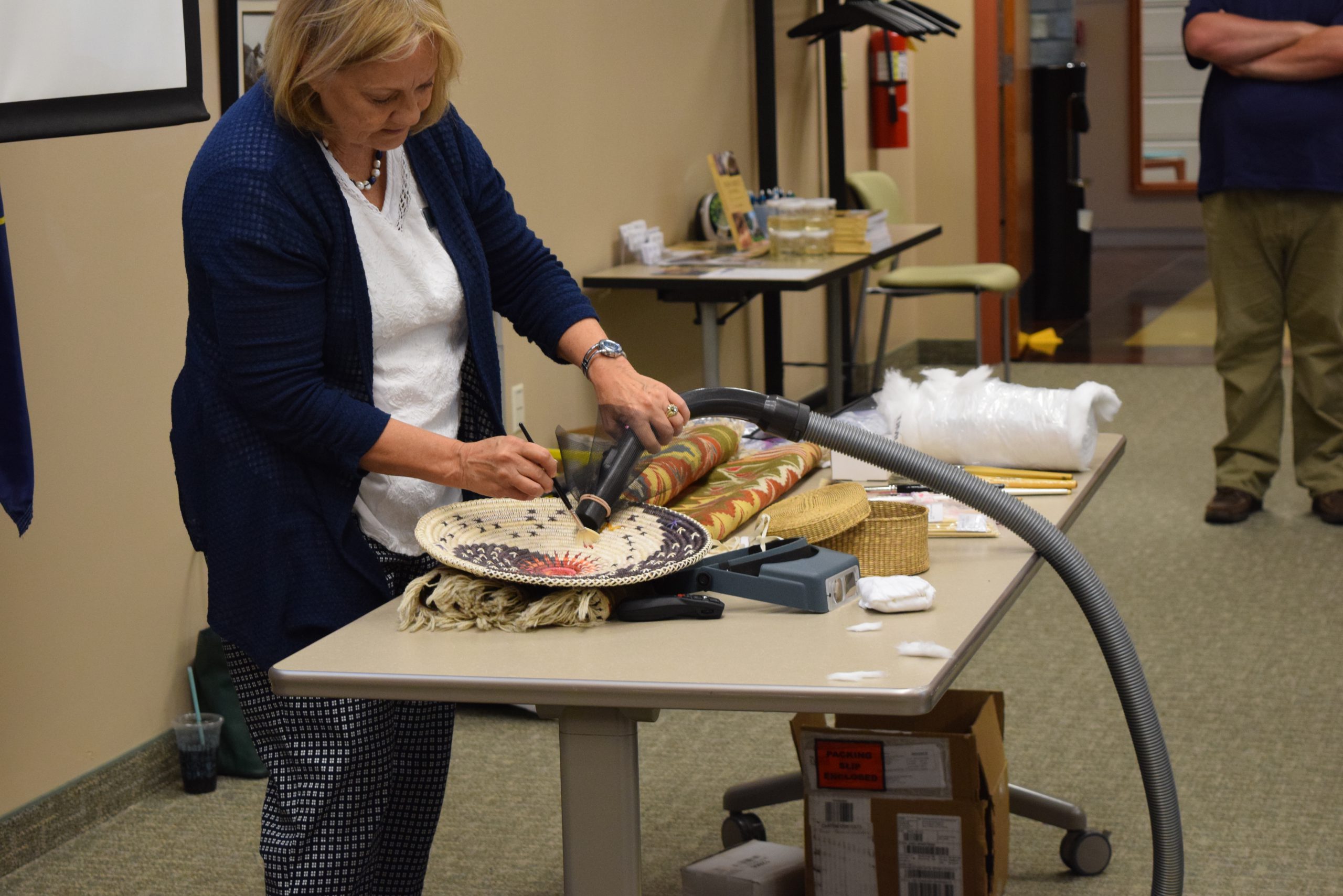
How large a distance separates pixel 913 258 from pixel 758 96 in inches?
81.9

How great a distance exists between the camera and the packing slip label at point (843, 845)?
2.05 meters

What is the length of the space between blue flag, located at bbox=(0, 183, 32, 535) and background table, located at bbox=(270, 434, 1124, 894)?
72 centimetres

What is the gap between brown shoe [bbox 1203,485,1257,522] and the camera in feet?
13.8

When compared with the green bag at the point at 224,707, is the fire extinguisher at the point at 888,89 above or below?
above

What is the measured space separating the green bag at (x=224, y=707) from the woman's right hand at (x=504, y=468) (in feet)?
4.79

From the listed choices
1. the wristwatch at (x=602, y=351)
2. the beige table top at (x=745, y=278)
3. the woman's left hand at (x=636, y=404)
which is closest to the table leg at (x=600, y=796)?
the woman's left hand at (x=636, y=404)

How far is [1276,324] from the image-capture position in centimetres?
407

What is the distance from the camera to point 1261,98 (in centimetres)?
385

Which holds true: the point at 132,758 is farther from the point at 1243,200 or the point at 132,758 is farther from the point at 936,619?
the point at 1243,200

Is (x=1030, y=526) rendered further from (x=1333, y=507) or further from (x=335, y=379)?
(x=1333, y=507)

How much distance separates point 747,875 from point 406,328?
38.6 inches

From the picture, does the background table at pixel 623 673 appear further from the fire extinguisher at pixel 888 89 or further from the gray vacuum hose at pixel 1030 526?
A: the fire extinguisher at pixel 888 89

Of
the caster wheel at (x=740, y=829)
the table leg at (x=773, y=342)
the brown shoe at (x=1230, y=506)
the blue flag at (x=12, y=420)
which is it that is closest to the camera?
the blue flag at (x=12, y=420)

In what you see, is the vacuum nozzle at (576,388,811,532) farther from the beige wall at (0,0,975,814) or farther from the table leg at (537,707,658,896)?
the beige wall at (0,0,975,814)
